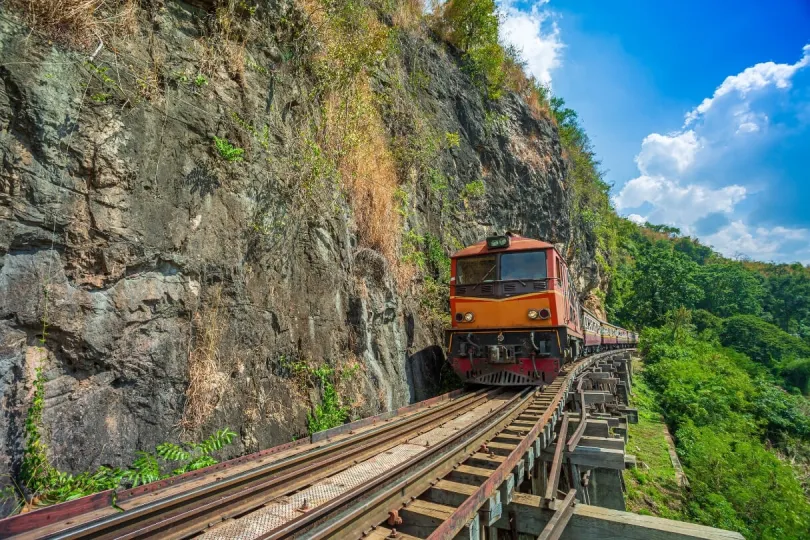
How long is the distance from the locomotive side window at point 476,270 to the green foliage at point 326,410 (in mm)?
4105

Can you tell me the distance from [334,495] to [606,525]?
2.46 m

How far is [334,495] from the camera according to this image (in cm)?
326

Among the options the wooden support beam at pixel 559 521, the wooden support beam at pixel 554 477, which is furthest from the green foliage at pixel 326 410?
the wooden support beam at pixel 559 521

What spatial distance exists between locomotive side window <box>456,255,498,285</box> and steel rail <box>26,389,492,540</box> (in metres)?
4.79

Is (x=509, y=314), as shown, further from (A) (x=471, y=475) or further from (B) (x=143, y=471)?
(B) (x=143, y=471)

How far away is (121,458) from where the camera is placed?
4.19 m

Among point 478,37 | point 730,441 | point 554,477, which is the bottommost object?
point 730,441

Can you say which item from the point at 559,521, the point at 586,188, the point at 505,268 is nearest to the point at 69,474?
the point at 559,521

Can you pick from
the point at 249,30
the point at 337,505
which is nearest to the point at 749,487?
the point at 337,505

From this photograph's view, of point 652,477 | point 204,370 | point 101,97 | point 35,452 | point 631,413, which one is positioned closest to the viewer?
point 35,452

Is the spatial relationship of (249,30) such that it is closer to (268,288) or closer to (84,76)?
(84,76)

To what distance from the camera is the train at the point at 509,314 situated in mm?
8492

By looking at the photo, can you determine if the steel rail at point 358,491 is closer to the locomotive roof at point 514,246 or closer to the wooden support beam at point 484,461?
the wooden support beam at point 484,461

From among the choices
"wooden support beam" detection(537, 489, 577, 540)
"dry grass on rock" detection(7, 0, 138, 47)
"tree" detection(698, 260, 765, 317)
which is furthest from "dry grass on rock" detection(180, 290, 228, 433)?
"tree" detection(698, 260, 765, 317)
